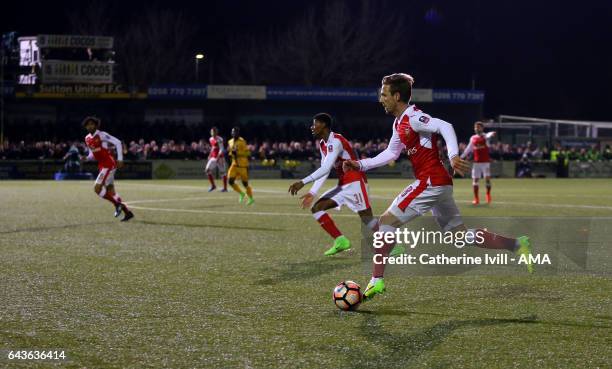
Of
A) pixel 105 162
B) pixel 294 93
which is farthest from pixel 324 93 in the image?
pixel 105 162

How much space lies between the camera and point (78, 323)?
7.33 meters

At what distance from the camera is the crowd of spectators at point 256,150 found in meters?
45.5

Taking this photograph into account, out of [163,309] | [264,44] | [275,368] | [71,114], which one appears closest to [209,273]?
[163,309]

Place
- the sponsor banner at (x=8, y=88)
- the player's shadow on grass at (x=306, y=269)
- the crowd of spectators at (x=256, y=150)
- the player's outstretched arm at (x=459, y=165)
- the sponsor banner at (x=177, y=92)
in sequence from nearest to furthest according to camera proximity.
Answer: the player's outstretched arm at (x=459, y=165), the player's shadow on grass at (x=306, y=269), the crowd of spectators at (x=256, y=150), the sponsor banner at (x=8, y=88), the sponsor banner at (x=177, y=92)

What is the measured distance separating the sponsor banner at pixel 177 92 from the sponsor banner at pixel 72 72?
5273 millimetres

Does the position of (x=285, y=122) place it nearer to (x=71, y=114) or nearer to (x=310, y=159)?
(x=310, y=159)

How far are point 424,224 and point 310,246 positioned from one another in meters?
2.80

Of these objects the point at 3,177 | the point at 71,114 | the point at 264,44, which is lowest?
the point at 3,177

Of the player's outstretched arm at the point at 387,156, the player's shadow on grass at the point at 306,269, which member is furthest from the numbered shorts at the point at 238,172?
the player's outstretched arm at the point at 387,156

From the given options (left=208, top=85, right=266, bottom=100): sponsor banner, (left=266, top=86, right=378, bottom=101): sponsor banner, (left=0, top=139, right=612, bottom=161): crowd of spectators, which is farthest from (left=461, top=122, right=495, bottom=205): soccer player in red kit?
(left=266, top=86, right=378, bottom=101): sponsor banner

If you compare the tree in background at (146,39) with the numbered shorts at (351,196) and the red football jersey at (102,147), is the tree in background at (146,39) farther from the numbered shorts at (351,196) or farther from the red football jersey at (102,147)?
the numbered shorts at (351,196)

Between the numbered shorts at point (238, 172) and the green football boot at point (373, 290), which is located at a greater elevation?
the numbered shorts at point (238, 172)

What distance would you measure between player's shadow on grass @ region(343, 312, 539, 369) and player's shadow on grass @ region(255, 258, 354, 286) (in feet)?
7.85

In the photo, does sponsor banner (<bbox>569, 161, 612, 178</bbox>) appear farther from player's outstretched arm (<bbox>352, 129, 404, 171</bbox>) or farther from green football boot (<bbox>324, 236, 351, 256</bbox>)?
player's outstretched arm (<bbox>352, 129, 404, 171</bbox>)
